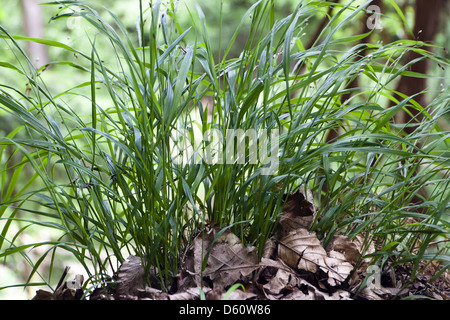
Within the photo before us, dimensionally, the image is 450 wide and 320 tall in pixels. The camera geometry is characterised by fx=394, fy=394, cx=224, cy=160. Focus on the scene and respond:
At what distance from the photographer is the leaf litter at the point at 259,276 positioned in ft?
1.67

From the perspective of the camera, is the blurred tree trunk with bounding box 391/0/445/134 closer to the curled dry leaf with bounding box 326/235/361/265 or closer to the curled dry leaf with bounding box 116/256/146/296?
the curled dry leaf with bounding box 326/235/361/265

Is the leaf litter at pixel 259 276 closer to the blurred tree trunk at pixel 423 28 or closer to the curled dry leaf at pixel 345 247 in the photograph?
the curled dry leaf at pixel 345 247

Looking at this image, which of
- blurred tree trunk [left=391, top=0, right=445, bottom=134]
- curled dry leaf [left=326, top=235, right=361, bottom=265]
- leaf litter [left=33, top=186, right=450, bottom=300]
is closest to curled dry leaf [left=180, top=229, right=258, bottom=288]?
leaf litter [left=33, top=186, right=450, bottom=300]

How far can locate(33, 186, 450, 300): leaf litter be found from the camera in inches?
20.0

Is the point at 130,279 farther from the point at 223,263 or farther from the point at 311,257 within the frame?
the point at 311,257

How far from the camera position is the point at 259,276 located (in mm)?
556

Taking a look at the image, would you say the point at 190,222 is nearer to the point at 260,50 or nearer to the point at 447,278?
the point at 260,50

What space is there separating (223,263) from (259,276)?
0.19ft

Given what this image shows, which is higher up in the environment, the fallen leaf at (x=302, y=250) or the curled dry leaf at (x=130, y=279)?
the fallen leaf at (x=302, y=250)

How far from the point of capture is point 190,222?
617mm

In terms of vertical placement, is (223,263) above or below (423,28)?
below

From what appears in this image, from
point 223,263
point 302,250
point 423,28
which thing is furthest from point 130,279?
point 423,28

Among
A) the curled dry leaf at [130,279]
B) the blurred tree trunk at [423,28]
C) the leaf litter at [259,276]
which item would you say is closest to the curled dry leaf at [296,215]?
the leaf litter at [259,276]
